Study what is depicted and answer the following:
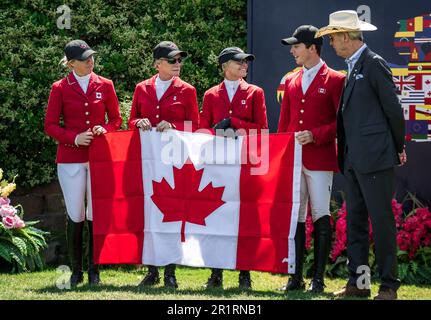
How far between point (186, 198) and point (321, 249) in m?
1.11

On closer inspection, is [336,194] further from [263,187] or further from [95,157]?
[95,157]

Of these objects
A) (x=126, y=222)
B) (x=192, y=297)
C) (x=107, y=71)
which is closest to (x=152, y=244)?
(x=126, y=222)

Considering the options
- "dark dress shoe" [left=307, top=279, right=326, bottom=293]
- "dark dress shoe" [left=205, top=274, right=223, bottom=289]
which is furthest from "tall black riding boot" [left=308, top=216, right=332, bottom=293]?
"dark dress shoe" [left=205, top=274, right=223, bottom=289]

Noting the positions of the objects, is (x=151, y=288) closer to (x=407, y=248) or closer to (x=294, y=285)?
(x=294, y=285)

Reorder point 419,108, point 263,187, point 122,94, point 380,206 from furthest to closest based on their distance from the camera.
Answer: point 122,94 < point 419,108 < point 263,187 < point 380,206

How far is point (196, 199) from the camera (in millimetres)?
7215

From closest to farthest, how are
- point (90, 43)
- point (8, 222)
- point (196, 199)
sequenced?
1. point (196, 199)
2. point (8, 222)
3. point (90, 43)

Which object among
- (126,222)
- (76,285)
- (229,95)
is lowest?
(76,285)

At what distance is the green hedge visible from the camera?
9102 millimetres

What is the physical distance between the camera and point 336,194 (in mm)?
8641

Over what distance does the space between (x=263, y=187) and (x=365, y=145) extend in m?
0.97

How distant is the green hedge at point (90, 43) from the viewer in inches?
358

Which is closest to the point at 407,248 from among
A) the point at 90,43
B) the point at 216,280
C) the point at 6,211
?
the point at 216,280

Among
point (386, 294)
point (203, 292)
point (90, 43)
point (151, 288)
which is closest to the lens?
point (386, 294)
